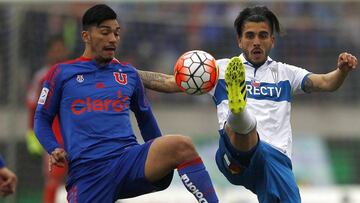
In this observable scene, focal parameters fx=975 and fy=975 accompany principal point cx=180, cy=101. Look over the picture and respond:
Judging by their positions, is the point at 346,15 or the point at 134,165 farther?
the point at 346,15

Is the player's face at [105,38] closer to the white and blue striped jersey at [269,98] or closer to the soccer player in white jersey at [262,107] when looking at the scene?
the soccer player in white jersey at [262,107]

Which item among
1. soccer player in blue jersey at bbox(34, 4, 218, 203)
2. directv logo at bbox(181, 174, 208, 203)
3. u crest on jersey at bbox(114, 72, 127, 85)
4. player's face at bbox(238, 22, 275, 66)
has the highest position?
player's face at bbox(238, 22, 275, 66)

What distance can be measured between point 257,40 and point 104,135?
1.32 m

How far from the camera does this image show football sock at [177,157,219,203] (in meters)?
6.43

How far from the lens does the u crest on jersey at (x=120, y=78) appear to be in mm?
6913

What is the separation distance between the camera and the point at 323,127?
13383 mm

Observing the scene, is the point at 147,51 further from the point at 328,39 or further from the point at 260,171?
the point at 260,171

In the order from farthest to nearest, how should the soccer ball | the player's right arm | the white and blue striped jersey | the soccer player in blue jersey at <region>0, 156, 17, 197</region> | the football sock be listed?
1. the white and blue striped jersey
2. the player's right arm
3. the soccer ball
4. the soccer player in blue jersey at <region>0, 156, 17, 197</region>
5. the football sock

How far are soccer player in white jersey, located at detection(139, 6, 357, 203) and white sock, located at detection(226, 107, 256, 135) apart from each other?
0.02 m

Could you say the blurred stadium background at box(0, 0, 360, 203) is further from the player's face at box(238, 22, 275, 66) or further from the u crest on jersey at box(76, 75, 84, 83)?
the u crest on jersey at box(76, 75, 84, 83)

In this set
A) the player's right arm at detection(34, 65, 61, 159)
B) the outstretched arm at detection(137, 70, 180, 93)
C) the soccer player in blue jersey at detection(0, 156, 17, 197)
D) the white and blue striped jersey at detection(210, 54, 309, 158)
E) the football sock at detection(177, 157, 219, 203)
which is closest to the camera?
the football sock at detection(177, 157, 219, 203)

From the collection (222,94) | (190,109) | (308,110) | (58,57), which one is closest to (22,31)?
(58,57)

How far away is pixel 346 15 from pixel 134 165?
25.9 feet

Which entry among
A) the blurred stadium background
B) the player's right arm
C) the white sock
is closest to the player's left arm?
the white sock
